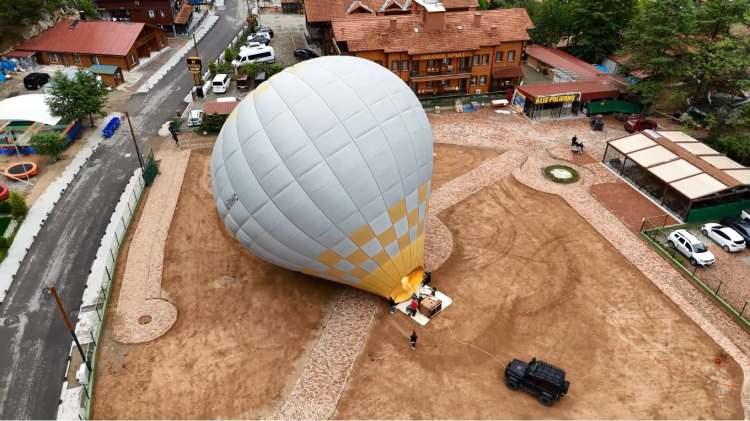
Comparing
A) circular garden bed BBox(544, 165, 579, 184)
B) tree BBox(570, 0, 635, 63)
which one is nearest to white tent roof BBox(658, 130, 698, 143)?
circular garden bed BBox(544, 165, 579, 184)

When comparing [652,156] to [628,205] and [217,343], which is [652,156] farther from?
[217,343]

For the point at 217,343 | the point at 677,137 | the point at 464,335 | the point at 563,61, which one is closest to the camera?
the point at 217,343

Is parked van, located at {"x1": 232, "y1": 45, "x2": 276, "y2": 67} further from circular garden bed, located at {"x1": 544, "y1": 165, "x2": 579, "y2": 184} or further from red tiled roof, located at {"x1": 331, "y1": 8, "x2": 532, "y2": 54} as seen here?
circular garden bed, located at {"x1": 544, "y1": 165, "x2": 579, "y2": 184}

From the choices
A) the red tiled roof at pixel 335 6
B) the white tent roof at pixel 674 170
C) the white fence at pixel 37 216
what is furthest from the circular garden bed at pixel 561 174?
the white fence at pixel 37 216

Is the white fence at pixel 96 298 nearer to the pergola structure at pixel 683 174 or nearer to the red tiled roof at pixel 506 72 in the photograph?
the red tiled roof at pixel 506 72

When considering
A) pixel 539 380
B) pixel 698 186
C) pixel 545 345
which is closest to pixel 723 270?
pixel 698 186

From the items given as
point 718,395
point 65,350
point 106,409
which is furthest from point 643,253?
point 65,350
